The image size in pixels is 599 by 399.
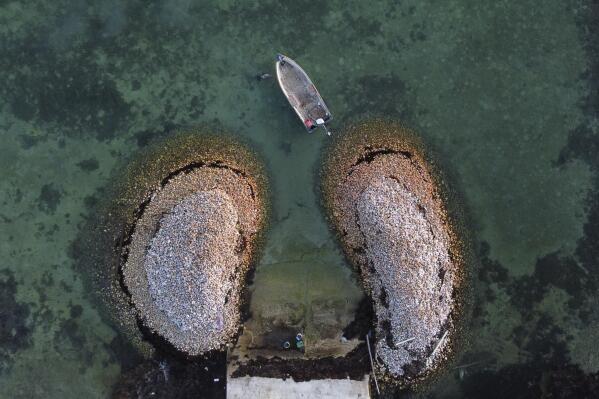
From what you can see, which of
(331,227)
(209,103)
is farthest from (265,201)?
(209,103)

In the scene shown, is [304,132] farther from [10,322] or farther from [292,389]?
[10,322]

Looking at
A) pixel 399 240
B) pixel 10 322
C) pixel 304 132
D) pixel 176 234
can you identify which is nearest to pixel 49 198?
pixel 10 322

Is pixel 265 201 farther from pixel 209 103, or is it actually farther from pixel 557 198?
pixel 557 198

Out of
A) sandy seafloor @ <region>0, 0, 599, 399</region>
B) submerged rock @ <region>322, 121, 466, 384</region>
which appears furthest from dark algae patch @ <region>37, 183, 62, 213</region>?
submerged rock @ <region>322, 121, 466, 384</region>

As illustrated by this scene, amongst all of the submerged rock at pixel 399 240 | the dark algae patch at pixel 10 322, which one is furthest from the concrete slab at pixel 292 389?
the dark algae patch at pixel 10 322

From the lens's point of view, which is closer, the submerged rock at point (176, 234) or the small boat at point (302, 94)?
the submerged rock at point (176, 234)

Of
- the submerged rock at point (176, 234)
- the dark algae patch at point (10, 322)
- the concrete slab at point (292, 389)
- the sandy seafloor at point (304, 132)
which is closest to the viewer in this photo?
the concrete slab at point (292, 389)

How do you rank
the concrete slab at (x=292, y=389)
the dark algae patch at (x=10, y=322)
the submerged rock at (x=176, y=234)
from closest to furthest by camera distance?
the concrete slab at (x=292, y=389) → the submerged rock at (x=176, y=234) → the dark algae patch at (x=10, y=322)

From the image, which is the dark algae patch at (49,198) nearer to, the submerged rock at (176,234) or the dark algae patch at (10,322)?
the submerged rock at (176,234)
